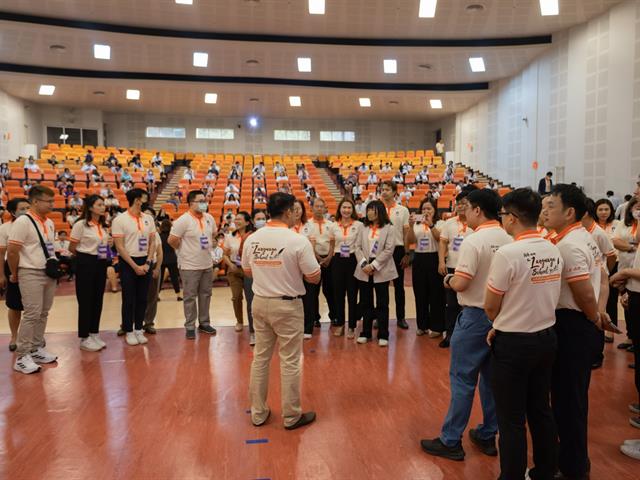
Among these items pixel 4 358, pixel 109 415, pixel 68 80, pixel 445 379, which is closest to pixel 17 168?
pixel 68 80

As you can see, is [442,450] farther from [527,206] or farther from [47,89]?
[47,89]

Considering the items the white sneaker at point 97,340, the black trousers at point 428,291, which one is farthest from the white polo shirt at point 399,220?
the white sneaker at point 97,340

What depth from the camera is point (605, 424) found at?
9.98 ft

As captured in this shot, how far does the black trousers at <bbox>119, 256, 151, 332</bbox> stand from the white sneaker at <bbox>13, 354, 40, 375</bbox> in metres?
1.04

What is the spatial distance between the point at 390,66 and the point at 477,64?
2.88 m

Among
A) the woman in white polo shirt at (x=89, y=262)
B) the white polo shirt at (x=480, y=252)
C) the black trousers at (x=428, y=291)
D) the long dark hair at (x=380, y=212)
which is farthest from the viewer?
the black trousers at (x=428, y=291)

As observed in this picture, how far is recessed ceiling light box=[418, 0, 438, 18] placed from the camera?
11.7 m

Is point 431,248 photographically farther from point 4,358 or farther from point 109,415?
point 4,358

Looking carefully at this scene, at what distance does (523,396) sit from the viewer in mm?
2057

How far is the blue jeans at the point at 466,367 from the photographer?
254 cm

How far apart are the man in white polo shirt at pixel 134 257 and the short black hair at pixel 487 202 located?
353 centimetres

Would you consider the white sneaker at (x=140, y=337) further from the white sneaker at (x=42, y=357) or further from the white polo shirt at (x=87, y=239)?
the white polo shirt at (x=87, y=239)

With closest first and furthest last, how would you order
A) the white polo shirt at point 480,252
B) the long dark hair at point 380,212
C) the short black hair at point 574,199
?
the short black hair at point 574,199, the white polo shirt at point 480,252, the long dark hair at point 380,212

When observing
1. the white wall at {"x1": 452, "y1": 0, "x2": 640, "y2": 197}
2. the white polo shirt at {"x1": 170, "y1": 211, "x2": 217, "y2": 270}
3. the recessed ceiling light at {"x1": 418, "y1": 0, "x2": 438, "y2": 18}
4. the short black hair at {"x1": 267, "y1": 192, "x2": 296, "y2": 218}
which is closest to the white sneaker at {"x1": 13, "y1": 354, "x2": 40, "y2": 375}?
the white polo shirt at {"x1": 170, "y1": 211, "x2": 217, "y2": 270}
